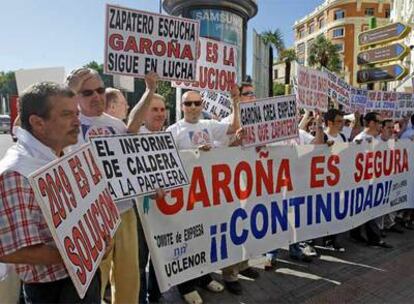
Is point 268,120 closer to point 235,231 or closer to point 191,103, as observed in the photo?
point 191,103

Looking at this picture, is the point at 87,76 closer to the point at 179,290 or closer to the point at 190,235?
the point at 190,235

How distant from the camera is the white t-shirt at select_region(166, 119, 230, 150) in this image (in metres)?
3.88

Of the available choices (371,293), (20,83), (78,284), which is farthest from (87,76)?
(371,293)

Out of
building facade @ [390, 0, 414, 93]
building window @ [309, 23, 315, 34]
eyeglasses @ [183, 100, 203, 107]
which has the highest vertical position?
building window @ [309, 23, 315, 34]

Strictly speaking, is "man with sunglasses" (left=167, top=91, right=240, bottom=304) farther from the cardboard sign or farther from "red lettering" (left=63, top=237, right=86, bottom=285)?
"red lettering" (left=63, top=237, right=86, bottom=285)

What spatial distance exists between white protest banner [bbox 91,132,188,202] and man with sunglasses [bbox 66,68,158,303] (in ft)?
0.86

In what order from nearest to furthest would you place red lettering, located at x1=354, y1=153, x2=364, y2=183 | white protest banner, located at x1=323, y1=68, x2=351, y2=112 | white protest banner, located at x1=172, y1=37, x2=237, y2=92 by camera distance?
white protest banner, located at x1=172, y1=37, x2=237, y2=92
red lettering, located at x1=354, y1=153, x2=364, y2=183
white protest banner, located at x1=323, y1=68, x2=351, y2=112

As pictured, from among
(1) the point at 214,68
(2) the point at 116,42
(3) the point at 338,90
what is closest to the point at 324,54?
(3) the point at 338,90

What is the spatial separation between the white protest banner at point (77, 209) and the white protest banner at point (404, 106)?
633 cm

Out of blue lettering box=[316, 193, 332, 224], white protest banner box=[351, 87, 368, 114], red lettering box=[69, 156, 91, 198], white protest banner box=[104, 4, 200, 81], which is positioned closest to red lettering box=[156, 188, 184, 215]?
white protest banner box=[104, 4, 200, 81]

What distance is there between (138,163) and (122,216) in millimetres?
431

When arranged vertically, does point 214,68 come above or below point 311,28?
below

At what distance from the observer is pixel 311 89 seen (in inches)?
209

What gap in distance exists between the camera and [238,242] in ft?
12.9
